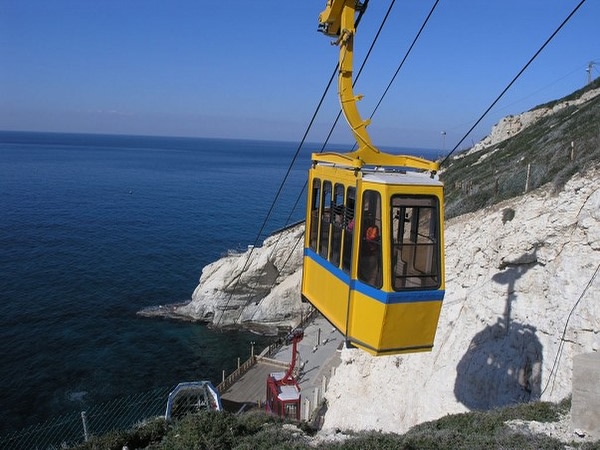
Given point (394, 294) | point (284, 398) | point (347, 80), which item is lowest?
point (284, 398)

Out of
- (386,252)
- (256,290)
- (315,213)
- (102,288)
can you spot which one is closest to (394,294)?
(386,252)

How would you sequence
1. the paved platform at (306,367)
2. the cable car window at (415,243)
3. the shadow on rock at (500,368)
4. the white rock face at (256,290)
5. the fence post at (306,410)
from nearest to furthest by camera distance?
the cable car window at (415,243) < the shadow on rock at (500,368) < the fence post at (306,410) < the paved platform at (306,367) < the white rock face at (256,290)

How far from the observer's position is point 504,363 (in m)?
12.9

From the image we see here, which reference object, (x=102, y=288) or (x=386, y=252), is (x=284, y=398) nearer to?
(x=386, y=252)

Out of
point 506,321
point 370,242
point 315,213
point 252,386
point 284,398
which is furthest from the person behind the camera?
point 252,386

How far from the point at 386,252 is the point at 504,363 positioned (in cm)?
768

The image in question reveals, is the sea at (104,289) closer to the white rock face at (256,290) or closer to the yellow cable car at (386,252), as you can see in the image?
the white rock face at (256,290)

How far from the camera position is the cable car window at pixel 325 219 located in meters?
9.29

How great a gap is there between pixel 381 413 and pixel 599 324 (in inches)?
291

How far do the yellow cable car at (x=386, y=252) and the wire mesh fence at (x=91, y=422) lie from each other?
46.0ft

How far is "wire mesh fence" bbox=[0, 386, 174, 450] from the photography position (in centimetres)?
1973

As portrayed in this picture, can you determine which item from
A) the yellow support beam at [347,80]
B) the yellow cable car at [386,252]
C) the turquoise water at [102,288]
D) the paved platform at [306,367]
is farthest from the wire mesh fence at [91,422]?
the yellow support beam at [347,80]

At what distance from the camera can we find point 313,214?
32.9 ft

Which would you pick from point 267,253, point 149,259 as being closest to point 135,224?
point 149,259
